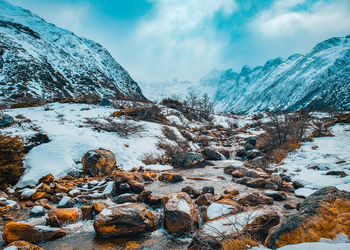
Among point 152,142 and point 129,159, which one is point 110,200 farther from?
point 152,142

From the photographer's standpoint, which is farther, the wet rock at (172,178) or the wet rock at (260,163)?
the wet rock at (260,163)

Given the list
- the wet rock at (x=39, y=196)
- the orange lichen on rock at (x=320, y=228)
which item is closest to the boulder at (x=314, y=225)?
the orange lichen on rock at (x=320, y=228)

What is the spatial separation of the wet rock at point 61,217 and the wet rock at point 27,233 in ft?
0.99

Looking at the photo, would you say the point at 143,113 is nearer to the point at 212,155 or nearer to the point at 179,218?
the point at 212,155

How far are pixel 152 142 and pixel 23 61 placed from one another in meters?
79.3

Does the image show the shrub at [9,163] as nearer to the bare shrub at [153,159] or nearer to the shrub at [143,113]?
the bare shrub at [153,159]

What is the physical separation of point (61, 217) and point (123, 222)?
175 cm

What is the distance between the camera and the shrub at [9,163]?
6.67 meters

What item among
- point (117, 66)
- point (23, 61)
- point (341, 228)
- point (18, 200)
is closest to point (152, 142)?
point (18, 200)

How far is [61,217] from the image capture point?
15.3 ft

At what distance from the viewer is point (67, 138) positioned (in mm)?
10031

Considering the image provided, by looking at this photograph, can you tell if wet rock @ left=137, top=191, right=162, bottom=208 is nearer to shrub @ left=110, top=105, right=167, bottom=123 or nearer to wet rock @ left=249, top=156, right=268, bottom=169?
wet rock @ left=249, top=156, right=268, bottom=169

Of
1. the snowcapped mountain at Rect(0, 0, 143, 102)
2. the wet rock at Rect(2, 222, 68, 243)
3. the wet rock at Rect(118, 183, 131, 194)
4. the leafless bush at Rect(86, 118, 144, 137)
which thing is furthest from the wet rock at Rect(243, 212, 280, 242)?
the snowcapped mountain at Rect(0, 0, 143, 102)

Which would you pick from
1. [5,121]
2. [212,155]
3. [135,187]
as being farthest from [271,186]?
[5,121]
